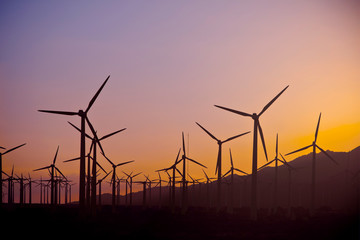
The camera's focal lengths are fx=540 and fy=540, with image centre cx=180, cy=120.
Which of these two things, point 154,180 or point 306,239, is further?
point 154,180

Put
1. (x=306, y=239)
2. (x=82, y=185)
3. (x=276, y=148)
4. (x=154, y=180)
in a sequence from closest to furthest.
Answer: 1. (x=306, y=239)
2. (x=82, y=185)
3. (x=276, y=148)
4. (x=154, y=180)

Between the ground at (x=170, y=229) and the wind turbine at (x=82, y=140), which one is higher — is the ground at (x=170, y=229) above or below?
below

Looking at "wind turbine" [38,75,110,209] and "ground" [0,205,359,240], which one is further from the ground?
"wind turbine" [38,75,110,209]

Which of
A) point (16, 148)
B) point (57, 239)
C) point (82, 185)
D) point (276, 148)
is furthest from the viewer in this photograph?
point (276, 148)

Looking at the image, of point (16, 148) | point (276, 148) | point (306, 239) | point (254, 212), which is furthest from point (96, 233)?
point (276, 148)

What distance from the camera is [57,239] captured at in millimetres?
40812

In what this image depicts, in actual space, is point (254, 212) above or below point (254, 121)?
below

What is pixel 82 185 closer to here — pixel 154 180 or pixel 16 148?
pixel 16 148

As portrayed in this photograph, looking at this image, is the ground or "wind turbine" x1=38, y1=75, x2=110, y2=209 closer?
the ground

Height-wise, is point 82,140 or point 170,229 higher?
point 82,140

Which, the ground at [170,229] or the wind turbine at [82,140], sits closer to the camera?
the ground at [170,229]

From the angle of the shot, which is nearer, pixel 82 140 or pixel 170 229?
pixel 170 229

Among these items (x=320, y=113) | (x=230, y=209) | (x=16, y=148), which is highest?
(x=320, y=113)

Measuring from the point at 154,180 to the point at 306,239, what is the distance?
139 m
